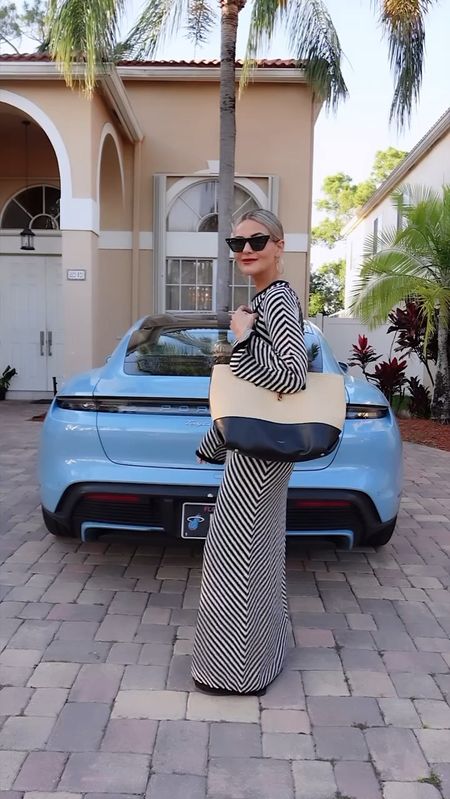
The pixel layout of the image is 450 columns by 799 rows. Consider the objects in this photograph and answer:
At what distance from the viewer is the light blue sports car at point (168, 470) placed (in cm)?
310

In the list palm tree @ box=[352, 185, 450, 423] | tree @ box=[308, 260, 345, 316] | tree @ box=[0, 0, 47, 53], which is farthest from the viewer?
tree @ box=[308, 260, 345, 316]

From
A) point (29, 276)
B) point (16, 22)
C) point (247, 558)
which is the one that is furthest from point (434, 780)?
point (16, 22)

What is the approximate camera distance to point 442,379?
9117mm

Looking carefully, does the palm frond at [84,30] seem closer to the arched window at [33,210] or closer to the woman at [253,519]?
the arched window at [33,210]

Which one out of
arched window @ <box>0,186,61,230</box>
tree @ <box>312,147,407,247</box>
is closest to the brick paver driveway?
arched window @ <box>0,186,61,230</box>

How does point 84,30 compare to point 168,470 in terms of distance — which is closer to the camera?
point 168,470

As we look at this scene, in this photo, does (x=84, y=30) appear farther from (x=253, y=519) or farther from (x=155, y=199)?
(x=253, y=519)

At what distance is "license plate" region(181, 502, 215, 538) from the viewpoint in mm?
3066

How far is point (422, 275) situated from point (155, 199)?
16.1 feet

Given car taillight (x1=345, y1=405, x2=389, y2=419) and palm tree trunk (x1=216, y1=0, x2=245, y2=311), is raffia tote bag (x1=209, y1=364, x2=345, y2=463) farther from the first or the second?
palm tree trunk (x1=216, y1=0, x2=245, y2=311)

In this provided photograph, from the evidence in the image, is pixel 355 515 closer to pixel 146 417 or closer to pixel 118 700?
pixel 146 417

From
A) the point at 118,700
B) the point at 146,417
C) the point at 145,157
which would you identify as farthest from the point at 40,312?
the point at 118,700

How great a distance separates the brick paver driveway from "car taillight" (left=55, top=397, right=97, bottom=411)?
0.97 m

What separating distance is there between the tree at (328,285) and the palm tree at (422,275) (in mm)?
27845
